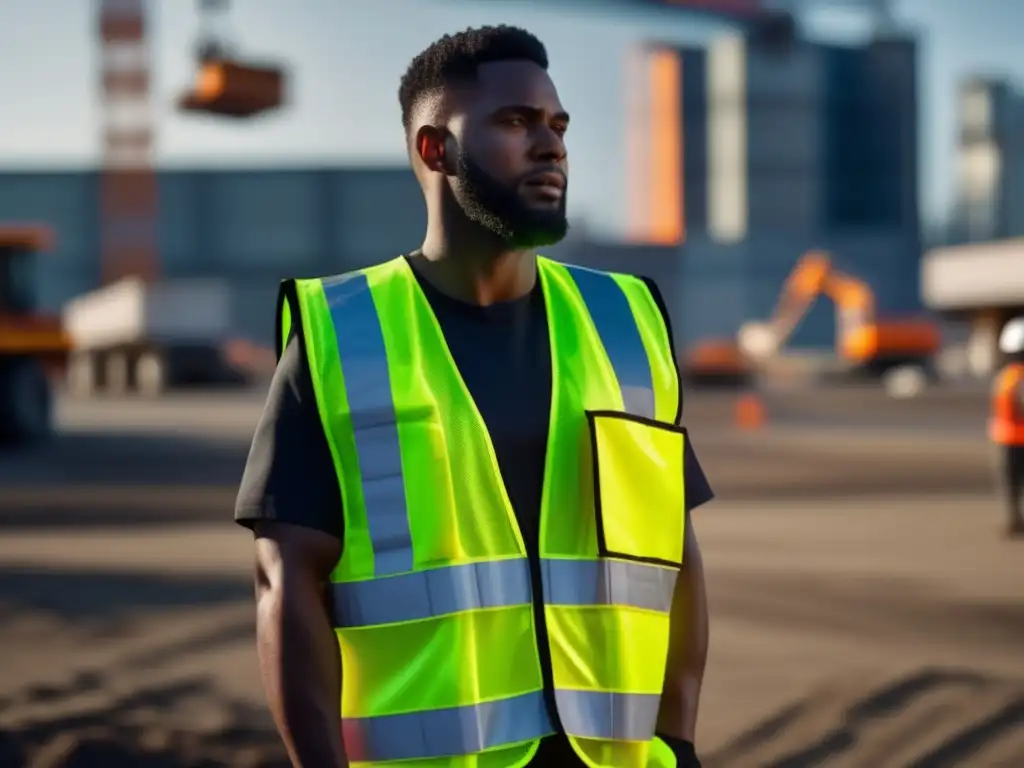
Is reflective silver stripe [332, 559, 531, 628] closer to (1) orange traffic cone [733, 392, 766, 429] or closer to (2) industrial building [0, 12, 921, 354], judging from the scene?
(1) orange traffic cone [733, 392, 766, 429]

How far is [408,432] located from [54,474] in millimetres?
19522

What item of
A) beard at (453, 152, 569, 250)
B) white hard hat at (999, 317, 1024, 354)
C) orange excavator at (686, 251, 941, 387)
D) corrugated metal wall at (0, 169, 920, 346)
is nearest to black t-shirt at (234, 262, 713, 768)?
beard at (453, 152, 569, 250)

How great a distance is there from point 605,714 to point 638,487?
30cm

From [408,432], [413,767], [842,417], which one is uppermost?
[408,432]

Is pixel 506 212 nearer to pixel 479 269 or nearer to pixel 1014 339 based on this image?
pixel 479 269

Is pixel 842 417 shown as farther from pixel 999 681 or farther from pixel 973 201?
pixel 973 201

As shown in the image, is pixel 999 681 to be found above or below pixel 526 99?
below

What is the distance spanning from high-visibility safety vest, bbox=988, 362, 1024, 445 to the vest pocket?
10817 millimetres

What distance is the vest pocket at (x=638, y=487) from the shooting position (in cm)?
232

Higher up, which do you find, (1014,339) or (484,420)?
(484,420)

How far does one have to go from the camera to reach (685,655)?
243 centimetres

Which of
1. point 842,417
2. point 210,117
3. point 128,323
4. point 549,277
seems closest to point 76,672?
point 549,277

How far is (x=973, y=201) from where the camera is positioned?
115 meters

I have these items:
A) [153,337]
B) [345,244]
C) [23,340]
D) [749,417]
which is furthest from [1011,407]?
[345,244]
